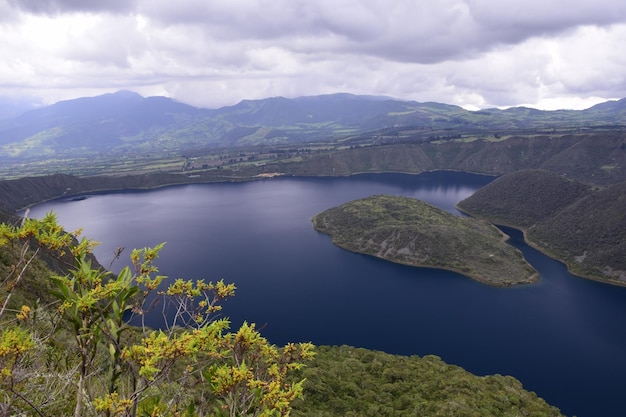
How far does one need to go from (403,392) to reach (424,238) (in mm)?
85948

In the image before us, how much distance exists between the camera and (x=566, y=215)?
144750 mm

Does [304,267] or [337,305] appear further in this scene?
[304,267]

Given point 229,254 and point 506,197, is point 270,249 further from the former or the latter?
point 506,197

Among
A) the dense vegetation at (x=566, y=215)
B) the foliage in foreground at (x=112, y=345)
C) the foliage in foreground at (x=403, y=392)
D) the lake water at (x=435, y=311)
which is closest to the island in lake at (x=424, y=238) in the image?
the lake water at (x=435, y=311)

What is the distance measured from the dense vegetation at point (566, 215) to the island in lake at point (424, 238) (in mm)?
16235

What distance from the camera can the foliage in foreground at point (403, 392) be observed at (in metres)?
43.6

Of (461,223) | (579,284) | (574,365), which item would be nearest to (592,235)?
(579,284)

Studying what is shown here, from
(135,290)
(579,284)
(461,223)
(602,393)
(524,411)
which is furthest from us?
(461,223)

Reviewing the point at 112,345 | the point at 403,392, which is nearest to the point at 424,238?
the point at 403,392

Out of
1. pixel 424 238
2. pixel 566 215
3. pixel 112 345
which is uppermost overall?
pixel 112 345

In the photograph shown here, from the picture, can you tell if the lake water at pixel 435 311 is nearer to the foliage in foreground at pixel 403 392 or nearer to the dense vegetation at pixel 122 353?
the foliage in foreground at pixel 403 392

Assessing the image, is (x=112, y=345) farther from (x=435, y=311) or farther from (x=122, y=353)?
(x=435, y=311)

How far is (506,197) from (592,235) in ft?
187

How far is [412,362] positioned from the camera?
60312 millimetres
